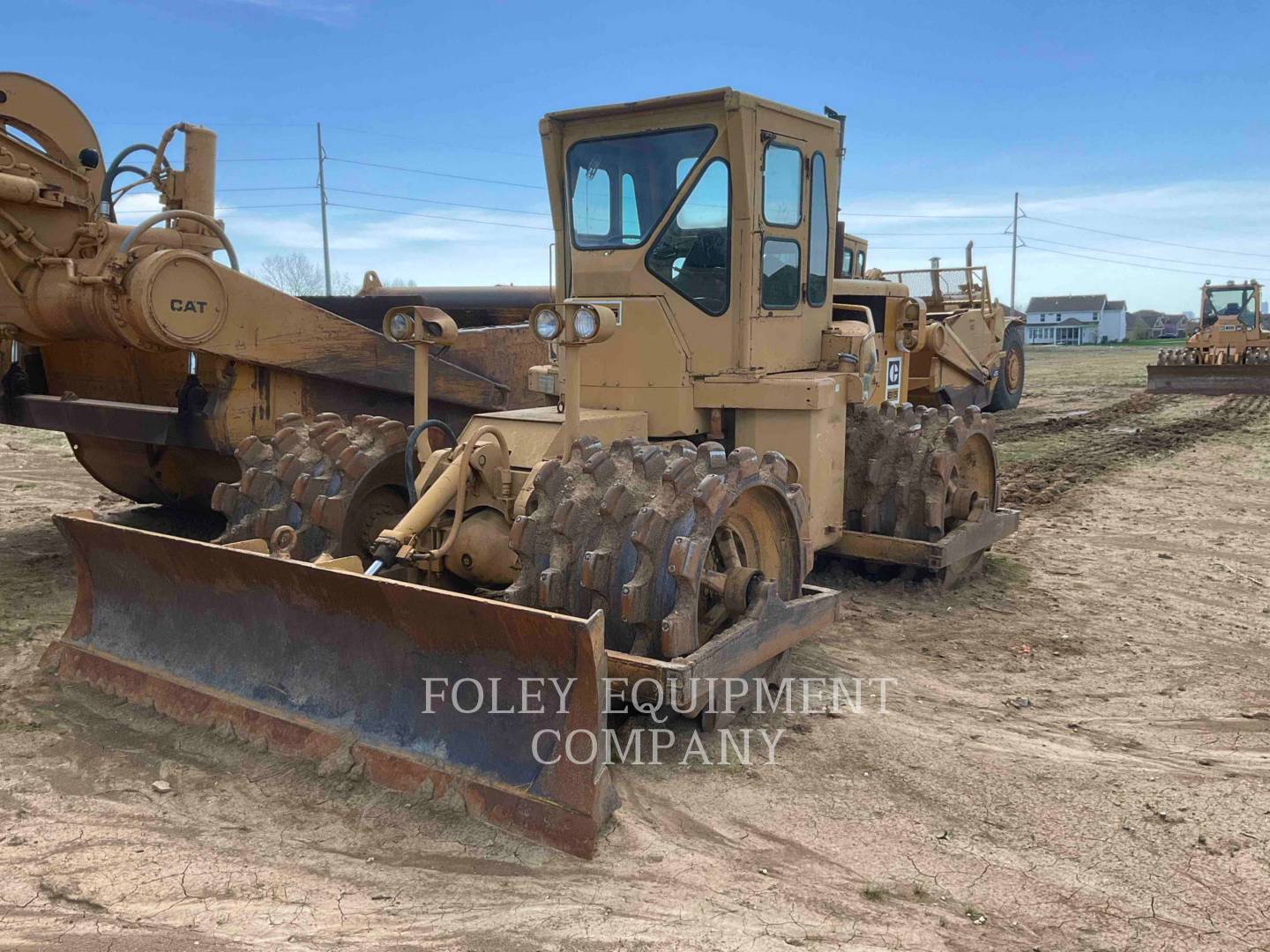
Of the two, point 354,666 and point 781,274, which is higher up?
point 781,274

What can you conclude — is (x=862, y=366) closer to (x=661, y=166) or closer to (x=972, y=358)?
(x=661, y=166)

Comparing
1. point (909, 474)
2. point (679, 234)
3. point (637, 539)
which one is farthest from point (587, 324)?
point (909, 474)

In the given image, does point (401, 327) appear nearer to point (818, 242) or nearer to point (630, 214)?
point (630, 214)

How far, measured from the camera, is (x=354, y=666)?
4082 millimetres

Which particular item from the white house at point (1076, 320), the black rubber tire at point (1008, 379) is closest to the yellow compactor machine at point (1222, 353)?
the black rubber tire at point (1008, 379)

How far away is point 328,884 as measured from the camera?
3.27 meters

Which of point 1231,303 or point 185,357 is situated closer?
point 185,357

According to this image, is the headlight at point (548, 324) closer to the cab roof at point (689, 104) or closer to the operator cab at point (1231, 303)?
the cab roof at point (689, 104)

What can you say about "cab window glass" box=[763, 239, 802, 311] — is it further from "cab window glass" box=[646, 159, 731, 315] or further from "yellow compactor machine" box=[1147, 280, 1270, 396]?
"yellow compactor machine" box=[1147, 280, 1270, 396]

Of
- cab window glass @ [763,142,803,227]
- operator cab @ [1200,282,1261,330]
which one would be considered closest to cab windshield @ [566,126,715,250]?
cab window glass @ [763,142,803,227]

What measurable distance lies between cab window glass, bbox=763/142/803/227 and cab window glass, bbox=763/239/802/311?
0.13 meters

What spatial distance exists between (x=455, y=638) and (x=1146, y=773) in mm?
2796

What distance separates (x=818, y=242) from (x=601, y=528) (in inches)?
111

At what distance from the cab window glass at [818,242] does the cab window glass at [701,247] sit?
74cm
